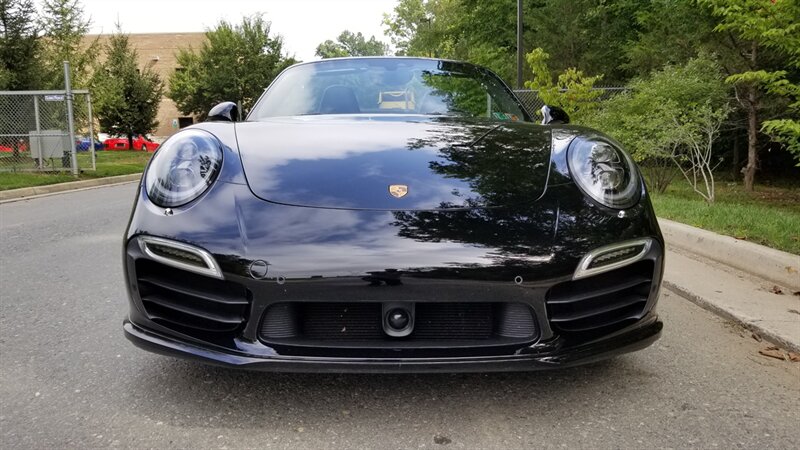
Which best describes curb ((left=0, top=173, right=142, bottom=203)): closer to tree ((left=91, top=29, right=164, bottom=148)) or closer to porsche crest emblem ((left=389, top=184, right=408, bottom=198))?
tree ((left=91, top=29, right=164, bottom=148))

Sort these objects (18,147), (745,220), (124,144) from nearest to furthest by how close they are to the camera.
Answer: (745,220) < (18,147) < (124,144)

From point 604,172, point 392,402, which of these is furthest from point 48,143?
point 604,172

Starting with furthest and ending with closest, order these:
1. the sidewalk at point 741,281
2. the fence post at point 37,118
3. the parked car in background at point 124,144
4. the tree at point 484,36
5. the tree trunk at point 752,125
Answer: the parked car in background at point 124,144 < the tree at point 484,36 < the fence post at point 37,118 < the tree trunk at point 752,125 < the sidewalk at point 741,281

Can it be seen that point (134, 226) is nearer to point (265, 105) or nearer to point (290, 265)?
point (290, 265)

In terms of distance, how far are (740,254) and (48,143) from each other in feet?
45.2

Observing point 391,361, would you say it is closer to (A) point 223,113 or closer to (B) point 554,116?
(A) point 223,113

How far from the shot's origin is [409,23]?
45375mm

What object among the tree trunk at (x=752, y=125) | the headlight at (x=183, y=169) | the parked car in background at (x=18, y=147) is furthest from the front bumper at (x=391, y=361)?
the parked car in background at (x=18, y=147)

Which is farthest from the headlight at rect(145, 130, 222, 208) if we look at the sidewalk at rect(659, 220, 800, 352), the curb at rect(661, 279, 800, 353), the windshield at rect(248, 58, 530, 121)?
the sidewalk at rect(659, 220, 800, 352)

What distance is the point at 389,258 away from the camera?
2.00 meters

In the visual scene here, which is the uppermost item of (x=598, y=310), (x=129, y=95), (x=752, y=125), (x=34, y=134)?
(x=129, y=95)

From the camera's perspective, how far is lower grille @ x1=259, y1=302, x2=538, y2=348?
2.04 metres

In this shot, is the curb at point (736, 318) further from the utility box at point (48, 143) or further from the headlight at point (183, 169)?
the utility box at point (48, 143)

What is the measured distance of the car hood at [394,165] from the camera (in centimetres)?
224
